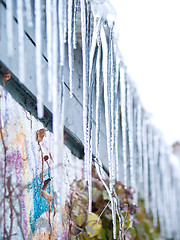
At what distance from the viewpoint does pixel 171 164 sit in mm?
4410

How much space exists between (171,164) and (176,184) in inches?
27.2

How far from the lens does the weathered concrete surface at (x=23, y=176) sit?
108 centimetres

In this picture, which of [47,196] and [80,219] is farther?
[80,219]

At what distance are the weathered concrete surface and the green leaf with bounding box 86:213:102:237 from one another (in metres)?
0.34

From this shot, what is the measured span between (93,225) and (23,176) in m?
0.73

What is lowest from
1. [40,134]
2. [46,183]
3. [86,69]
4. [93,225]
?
[93,225]

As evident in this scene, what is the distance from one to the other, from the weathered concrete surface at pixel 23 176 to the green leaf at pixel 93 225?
13.6 inches

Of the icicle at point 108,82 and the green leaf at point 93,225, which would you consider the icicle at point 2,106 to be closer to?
the icicle at point 108,82

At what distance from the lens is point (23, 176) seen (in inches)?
46.9

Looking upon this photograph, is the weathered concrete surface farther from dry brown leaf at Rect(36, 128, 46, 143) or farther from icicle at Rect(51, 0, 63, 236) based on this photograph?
icicle at Rect(51, 0, 63, 236)

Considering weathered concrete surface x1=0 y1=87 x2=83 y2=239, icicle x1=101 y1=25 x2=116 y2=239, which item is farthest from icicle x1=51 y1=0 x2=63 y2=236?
icicle x1=101 y1=25 x2=116 y2=239

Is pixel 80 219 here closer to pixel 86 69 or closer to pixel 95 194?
pixel 95 194

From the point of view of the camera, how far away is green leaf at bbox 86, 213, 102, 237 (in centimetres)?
172

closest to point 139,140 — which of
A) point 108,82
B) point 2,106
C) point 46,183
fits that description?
point 108,82
